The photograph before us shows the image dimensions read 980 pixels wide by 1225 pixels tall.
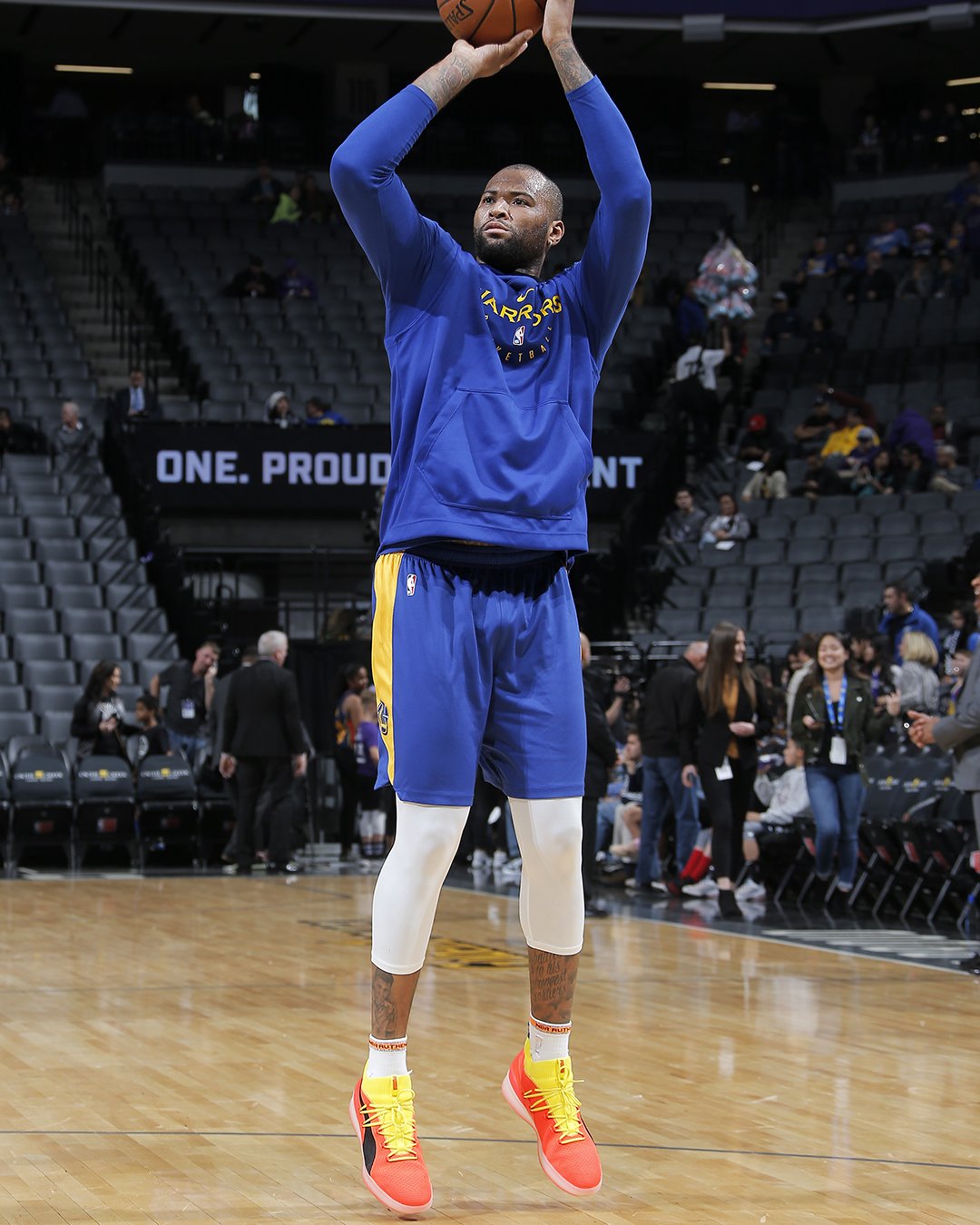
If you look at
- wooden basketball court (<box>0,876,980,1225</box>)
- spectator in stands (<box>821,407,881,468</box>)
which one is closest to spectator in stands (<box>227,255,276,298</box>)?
spectator in stands (<box>821,407,881,468</box>)

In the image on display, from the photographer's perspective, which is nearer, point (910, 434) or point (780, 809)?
point (780, 809)

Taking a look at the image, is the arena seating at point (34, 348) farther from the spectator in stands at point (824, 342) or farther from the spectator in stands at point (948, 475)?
the spectator in stands at point (948, 475)

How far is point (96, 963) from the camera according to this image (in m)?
7.84

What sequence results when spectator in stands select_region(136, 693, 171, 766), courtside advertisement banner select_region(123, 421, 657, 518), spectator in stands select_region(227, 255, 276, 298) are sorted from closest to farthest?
spectator in stands select_region(136, 693, 171, 766) < courtside advertisement banner select_region(123, 421, 657, 518) < spectator in stands select_region(227, 255, 276, 298)

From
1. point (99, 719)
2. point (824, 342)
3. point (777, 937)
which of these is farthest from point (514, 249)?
point (824, 342)

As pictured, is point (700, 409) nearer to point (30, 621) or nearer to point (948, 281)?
point (948, 281)

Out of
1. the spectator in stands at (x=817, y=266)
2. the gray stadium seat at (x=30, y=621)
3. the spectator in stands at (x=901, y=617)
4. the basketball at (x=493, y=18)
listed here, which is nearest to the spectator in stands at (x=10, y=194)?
the gray stadium seat at (x=30, y=621)

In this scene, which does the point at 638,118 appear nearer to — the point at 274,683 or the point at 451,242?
the point at 274,683

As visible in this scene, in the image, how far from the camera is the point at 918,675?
11.9 meters

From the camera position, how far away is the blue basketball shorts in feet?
12.1

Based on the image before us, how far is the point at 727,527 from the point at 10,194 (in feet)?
36.5

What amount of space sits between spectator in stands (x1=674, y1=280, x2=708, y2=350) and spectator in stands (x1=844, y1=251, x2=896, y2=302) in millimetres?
1876

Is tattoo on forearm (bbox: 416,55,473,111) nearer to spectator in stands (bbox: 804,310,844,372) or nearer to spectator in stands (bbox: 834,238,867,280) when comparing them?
spectator in stands (bbox: 804,310,844,372)

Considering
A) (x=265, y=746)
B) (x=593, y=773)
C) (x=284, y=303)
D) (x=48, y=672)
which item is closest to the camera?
(x=593, y=773)
